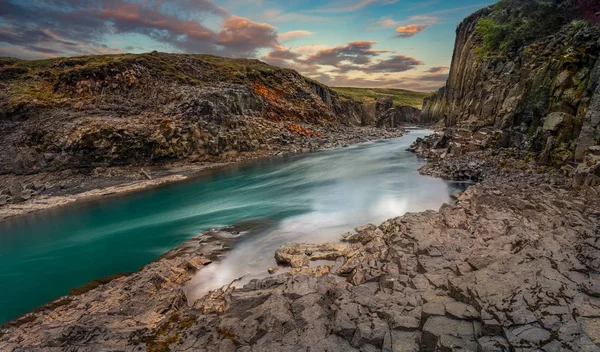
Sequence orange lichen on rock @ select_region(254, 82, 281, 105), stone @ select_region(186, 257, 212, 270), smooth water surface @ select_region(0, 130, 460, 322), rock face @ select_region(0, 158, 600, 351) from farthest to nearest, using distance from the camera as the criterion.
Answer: orange lichen on rock @ select_region(254, 82, 281, 105), smooth water surface @ select_region(0, 130, 460, 322), stone @ select_region(186, 257, 212, 270), rock face @ select_region(0, 158, 600, 351)

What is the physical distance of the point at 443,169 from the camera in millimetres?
22875

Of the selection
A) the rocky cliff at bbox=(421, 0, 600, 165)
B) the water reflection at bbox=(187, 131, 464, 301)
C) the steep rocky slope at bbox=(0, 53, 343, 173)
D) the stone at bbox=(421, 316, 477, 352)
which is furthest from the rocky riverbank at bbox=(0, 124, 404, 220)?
the rocky cliff at bbox=(421, 0, 600, 165)

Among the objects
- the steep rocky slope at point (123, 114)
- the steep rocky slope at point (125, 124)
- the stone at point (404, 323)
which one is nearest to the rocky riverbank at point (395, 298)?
the stone at point (404, 323)

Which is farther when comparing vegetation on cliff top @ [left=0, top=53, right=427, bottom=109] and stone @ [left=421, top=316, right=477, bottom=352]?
vegetation on cliff top @ [left=0, top=53, right=427, bottom=109]

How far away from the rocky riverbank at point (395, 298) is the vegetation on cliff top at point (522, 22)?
26.1m

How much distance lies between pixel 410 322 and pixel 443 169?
20.0 meters

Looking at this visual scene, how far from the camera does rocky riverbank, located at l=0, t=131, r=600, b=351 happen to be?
5020 millimetres

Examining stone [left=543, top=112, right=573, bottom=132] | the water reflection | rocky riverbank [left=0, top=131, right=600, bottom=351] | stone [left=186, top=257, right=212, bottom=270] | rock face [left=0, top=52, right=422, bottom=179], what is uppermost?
rock face [left=0, top=52, right=422, bottom=179]

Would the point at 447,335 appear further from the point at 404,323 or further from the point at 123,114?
the point at 123,114

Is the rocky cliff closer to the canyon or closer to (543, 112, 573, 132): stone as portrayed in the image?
(543, 112, 573, 132): stone

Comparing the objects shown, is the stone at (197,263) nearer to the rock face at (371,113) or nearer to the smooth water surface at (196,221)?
the smooth water surface at (196,221)

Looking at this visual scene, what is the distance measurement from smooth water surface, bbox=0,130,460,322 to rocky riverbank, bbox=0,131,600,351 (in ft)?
5.59

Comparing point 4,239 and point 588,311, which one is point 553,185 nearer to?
point 588,311

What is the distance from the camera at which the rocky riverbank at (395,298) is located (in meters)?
5.02
